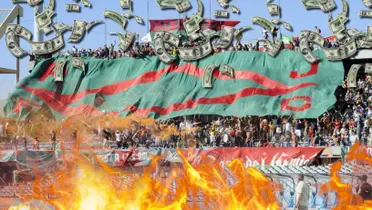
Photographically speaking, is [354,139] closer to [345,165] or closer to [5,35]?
[345,165]

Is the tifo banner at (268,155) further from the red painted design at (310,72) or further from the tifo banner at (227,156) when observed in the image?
the red painted design at (310,72)

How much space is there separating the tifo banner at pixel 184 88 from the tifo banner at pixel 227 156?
4098 mm

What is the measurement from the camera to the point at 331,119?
24422mm

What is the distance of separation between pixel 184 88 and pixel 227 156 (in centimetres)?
757

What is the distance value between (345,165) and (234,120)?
738 cm

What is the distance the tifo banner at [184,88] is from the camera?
26.6 m

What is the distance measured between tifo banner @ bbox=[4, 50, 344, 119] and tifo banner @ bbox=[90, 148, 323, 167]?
410 centimetres

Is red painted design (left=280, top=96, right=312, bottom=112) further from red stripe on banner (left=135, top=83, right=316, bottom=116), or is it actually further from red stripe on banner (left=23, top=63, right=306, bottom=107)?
red stripe on banner (left=23, top=63, right=306, bottom=107)

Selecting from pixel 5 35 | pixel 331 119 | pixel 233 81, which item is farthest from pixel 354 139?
pixel 5 35

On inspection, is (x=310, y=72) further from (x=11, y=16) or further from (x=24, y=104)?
(x=11, y=16)

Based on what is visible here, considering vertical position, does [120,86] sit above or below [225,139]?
above

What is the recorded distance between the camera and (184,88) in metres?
28.9

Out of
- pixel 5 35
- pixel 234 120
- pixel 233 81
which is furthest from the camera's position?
pixel 5 35

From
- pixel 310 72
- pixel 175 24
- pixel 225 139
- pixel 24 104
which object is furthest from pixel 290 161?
pixel 175 24
